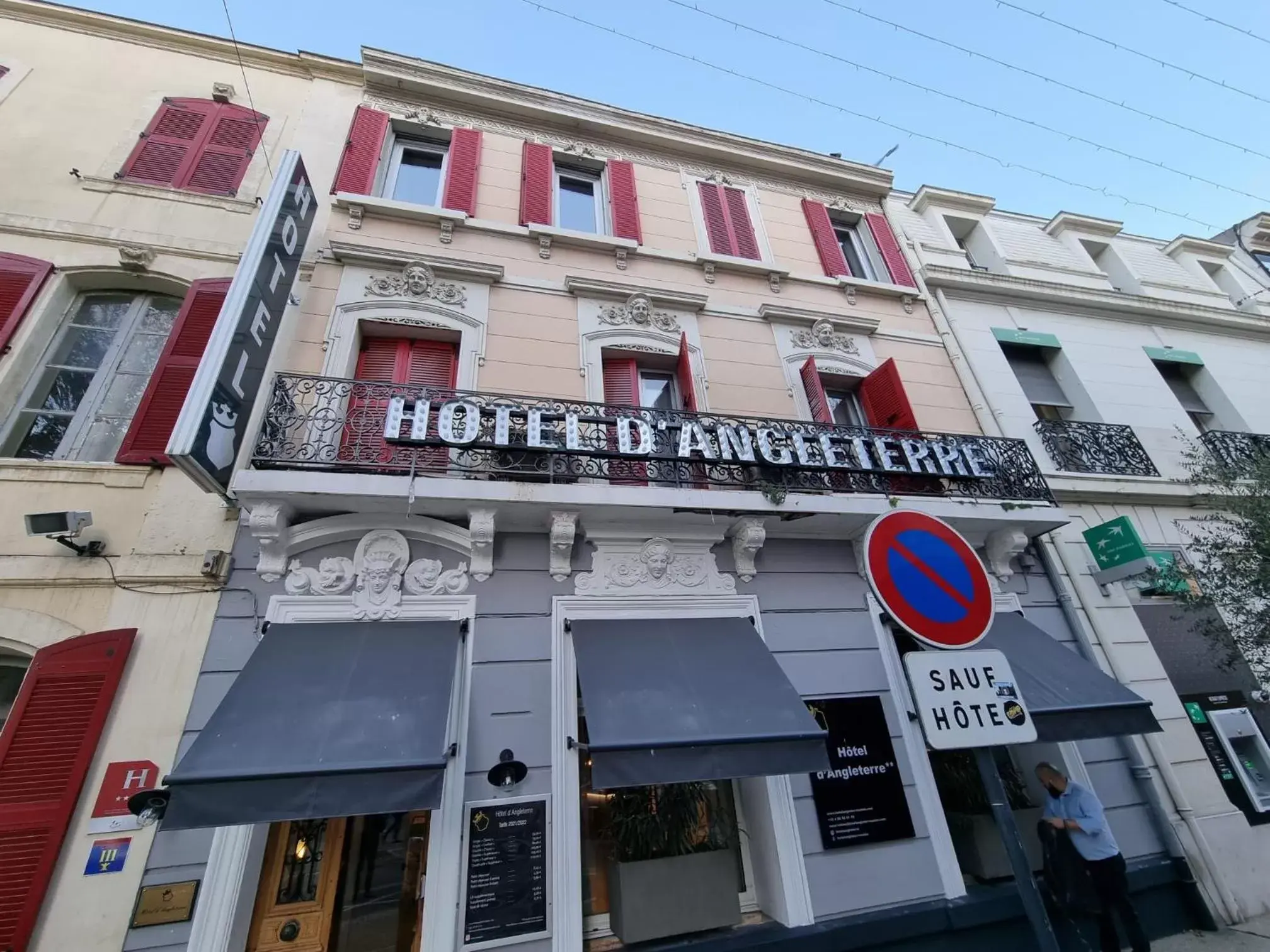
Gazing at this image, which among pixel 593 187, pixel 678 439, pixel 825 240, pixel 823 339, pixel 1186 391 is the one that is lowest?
pixel 678 439

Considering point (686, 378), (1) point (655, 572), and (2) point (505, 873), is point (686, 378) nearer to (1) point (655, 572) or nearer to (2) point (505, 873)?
(1) point (655, 572)

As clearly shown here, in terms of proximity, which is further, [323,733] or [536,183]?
[536,183]

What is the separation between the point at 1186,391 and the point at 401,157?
13.7 m

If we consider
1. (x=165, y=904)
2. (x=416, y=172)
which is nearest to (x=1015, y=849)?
(x=165, y=904)

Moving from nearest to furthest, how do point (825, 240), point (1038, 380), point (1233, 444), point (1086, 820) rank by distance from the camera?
point (1086, 820) < point (1233, 444) < point (1038, 380) < point (825, 240)

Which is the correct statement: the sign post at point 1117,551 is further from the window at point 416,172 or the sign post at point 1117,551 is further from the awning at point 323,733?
the window at point 416,172

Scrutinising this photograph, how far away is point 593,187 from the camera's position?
28.3ft

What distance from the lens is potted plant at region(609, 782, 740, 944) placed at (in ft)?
13.2

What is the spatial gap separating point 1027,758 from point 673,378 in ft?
19.3

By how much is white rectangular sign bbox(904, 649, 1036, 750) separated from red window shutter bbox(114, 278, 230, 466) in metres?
5.84

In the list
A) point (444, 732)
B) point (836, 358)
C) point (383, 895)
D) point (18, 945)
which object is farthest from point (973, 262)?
point (18, 945)

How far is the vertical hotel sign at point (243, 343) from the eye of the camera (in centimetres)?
416

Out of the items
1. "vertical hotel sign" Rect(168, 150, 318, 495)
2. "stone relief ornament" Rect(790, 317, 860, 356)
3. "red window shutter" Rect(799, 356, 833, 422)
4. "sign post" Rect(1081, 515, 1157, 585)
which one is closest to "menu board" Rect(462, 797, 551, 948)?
"vertical hotel sign" Rect(168, 150, 318, 495)

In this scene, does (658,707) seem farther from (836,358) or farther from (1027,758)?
(836,358)
